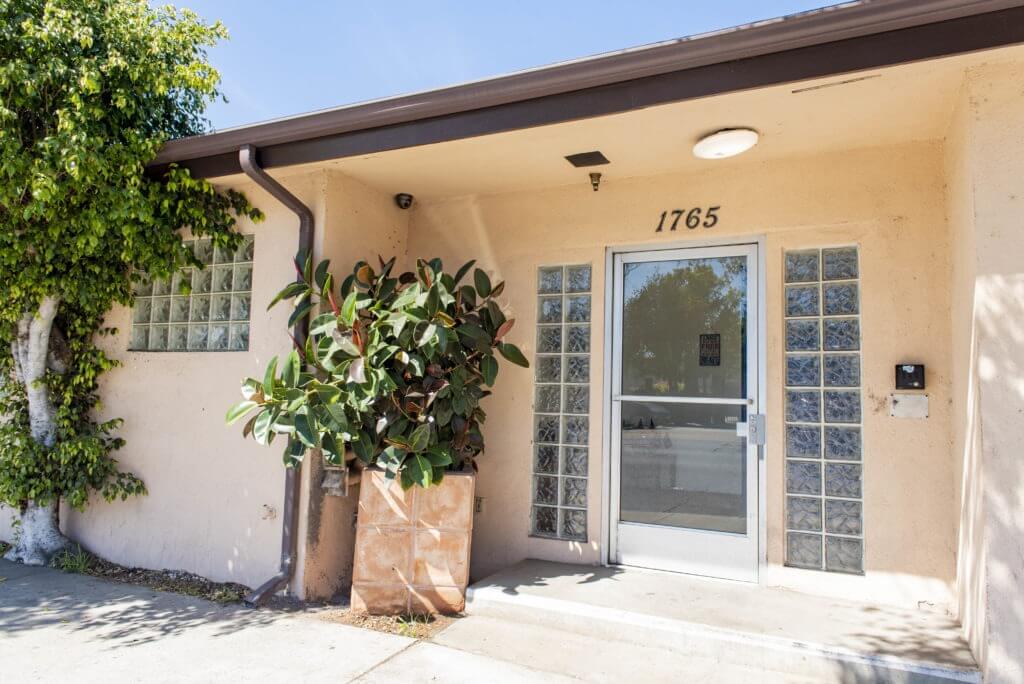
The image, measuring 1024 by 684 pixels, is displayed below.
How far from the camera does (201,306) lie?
5098mm

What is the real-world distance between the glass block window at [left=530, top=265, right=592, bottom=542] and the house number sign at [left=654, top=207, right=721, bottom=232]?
2.14 ft

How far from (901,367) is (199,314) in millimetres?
4896

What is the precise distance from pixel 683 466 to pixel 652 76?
2432 millimetres

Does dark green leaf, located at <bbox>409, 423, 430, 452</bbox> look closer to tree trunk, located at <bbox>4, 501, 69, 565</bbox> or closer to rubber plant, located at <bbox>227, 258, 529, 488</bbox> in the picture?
rubber plant, located at <bbox>227, 258, 529, 488</bbox>

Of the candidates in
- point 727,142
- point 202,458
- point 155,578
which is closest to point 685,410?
point 727,142

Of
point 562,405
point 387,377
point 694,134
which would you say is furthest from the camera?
point 562,405

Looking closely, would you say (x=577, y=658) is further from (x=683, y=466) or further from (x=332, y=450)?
(x=332, y=450)

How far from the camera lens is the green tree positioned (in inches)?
166

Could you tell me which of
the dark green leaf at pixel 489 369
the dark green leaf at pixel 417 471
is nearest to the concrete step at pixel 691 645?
the dark green leaf at pixel 417 471

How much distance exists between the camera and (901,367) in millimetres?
3703

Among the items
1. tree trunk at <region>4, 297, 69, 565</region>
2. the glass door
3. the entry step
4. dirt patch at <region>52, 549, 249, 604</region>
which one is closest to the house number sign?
the glass door

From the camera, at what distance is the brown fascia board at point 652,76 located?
8.91ft

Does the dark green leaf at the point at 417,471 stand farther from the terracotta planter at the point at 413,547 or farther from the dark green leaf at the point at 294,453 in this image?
the dark green leaf at the point at 294,453

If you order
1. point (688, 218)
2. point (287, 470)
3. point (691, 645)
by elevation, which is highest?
point (688, 218)
